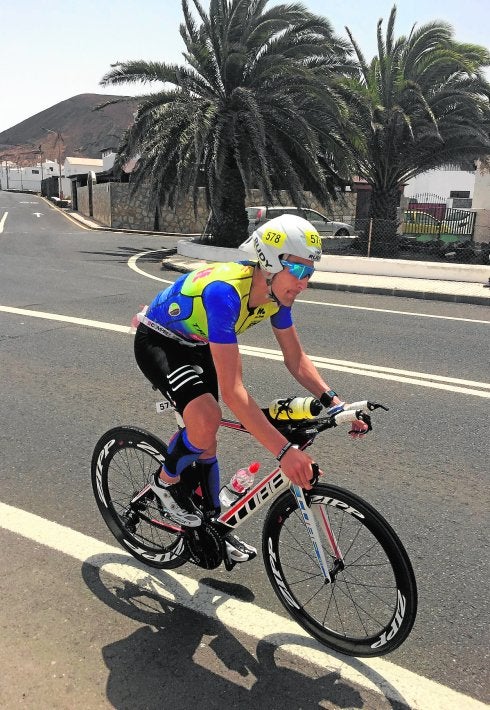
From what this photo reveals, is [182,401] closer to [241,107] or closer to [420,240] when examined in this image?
[241,107]

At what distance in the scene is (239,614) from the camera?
2.73 meters

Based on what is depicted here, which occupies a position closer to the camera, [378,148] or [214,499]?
[214,499]

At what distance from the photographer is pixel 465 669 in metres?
2.42

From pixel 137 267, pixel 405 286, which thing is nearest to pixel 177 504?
pixel 405 286

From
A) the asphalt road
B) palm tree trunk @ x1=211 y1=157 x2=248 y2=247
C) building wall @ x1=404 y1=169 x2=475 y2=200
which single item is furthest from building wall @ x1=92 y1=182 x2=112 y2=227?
building wall @ x1=404 y1=169 x2=475 y2=200

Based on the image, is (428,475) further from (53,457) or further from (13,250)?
(13,250)

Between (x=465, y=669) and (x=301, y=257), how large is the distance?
1.81m

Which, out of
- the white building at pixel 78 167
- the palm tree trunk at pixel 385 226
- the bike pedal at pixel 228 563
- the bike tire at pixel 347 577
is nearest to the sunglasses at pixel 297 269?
the bike tire at pixel 347 577

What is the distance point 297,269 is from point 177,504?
1304 mm

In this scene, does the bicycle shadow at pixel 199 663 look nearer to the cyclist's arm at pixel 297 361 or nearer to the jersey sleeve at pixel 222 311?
the cyclist's arm at pixel 297 361

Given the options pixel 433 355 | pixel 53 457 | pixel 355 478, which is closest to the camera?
pixel 355 478

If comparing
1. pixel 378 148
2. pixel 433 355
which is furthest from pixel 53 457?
pixel 378 148

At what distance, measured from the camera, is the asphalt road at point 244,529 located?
2371mm

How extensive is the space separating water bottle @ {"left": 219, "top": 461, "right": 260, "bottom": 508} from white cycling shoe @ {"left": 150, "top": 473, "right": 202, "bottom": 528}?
0.51 ft
